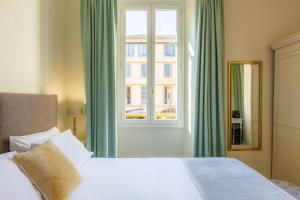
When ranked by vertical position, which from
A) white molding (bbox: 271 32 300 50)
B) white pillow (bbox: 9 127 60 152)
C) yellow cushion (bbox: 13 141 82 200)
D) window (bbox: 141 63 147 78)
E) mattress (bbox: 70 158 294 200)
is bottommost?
mattress (bbox: 70 158 294 200)

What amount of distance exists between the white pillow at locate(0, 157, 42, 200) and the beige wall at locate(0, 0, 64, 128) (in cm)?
78

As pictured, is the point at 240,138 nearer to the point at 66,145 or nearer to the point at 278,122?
the point at 278,122

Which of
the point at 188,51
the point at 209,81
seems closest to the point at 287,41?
the point at 209,81

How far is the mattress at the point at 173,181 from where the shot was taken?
1.42m

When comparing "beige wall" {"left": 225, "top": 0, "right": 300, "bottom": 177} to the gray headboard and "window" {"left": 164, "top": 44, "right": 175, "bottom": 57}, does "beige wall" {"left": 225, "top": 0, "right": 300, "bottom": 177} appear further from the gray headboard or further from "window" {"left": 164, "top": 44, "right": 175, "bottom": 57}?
the gray headboard

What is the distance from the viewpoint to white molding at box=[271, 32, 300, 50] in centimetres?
258

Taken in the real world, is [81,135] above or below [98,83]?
below

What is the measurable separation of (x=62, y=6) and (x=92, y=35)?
605 mm

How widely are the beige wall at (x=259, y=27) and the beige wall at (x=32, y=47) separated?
2.28 meters

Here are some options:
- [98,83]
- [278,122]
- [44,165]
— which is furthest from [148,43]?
[44,165]

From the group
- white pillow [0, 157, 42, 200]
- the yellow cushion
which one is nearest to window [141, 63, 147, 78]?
the yellow cushion

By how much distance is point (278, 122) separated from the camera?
302 cm

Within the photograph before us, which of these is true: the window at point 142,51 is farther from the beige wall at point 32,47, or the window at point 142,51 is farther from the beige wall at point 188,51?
the beige wall at point 32,47

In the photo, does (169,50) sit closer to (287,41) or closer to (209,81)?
(209,81)
